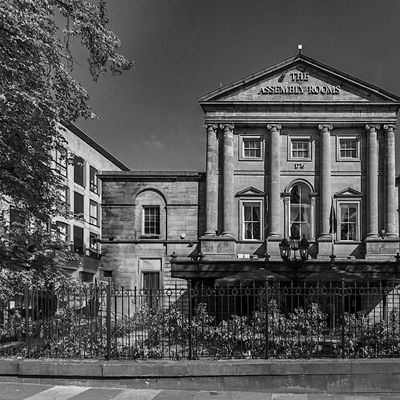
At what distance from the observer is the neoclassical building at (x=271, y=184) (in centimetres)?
3403

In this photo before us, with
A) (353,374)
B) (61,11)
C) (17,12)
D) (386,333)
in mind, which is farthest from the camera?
(61,11)

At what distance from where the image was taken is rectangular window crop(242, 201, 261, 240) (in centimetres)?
3450

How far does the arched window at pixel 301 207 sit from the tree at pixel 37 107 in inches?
852

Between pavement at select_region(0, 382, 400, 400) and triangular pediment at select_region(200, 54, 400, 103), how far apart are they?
2644 centimetres

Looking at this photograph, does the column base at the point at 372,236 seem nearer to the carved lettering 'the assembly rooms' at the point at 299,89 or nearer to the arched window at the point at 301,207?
the arched window at the point at 301,207

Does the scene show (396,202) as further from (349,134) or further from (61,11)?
(61,11)

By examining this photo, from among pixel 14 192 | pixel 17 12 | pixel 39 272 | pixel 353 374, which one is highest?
pixel 17 12

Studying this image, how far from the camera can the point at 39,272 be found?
14.5 meters

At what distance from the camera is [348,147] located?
35.0m

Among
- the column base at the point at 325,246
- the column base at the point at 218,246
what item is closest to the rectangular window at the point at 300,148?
the column base at the point at 325,246

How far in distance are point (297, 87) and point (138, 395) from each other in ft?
92.5

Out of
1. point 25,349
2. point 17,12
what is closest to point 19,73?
point 17,12

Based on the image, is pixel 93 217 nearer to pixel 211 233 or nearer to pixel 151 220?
pixel 151 220

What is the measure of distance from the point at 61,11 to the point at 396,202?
26206mm
